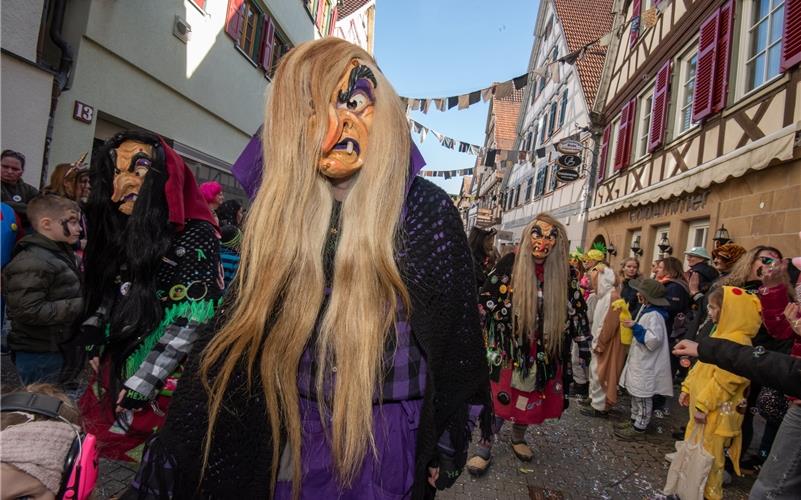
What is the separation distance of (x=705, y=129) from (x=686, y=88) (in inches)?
65.2

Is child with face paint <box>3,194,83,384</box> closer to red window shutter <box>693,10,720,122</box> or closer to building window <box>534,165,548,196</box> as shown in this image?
red window shutter <box>693,10,720,122</box>

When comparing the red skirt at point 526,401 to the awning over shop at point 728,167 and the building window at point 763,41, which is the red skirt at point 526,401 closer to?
the awning over shop at point 728,167

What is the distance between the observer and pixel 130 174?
1918mm

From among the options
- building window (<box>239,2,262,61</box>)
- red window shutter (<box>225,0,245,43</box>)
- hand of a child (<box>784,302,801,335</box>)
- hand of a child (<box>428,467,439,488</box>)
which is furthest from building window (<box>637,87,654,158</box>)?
hand of a child (<box>428,467,439,488</box>)

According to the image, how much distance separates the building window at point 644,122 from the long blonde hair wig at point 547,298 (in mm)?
7839

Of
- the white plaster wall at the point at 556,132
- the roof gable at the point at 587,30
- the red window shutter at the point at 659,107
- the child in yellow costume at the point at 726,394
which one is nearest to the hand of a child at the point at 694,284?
the child in yellow costume at the point at 726,394

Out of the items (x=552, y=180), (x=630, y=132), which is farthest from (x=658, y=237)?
(x=552, y=180)

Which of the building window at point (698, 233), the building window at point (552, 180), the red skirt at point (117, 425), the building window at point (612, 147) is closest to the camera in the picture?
the red skirt at point (117, 425)

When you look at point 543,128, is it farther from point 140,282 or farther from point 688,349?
point 140,282

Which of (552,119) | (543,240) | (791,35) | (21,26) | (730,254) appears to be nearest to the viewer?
(543,240)

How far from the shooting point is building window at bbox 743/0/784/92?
568cm

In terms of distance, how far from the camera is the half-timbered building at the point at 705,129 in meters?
5.27

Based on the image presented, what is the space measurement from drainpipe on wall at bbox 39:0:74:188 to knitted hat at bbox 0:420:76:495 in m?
5.51

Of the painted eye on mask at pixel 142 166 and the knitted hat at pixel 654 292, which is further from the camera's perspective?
the knitted hat at pixel 654 292
